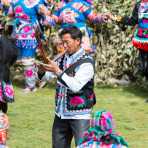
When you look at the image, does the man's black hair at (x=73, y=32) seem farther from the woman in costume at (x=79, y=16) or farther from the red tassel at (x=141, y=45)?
the woman in costume at (x=79, y=16)

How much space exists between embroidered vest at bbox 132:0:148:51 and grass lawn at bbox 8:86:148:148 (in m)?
0.86

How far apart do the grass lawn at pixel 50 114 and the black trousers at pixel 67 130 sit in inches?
61.8

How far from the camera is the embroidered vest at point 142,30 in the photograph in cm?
975

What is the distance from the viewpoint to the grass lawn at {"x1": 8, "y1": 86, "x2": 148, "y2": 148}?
317 inches

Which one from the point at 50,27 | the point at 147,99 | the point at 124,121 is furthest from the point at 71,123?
the point at 50,27

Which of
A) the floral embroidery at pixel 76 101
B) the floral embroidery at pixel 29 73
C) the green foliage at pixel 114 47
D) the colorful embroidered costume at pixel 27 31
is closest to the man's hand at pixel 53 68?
the floral embroidery at pixel 76 101

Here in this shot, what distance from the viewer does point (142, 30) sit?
9906 mm

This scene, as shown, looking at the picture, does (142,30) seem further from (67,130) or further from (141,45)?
(67,130)

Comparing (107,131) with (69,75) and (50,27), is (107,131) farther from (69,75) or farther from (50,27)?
(50,27)

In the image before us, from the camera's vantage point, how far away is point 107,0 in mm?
11289

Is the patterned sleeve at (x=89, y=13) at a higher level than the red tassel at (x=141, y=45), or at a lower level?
higher

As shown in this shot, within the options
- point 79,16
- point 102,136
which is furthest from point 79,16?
point 102,136

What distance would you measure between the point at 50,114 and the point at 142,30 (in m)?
1.88

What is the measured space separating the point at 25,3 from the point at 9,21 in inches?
35.0
